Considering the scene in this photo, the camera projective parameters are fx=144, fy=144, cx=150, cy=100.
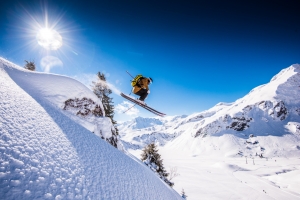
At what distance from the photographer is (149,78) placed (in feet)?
33.5

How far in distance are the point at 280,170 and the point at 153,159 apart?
72.9 metres

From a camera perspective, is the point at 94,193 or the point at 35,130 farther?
the point at 35,130

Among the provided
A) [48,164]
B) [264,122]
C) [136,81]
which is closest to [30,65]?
[136,81]

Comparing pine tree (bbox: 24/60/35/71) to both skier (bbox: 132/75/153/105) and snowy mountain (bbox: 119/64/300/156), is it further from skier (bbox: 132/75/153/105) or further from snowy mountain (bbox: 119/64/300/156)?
snowy mountain (bbox: 119/64/300/156)

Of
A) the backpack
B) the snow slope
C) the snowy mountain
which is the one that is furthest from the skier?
the snowy mountain

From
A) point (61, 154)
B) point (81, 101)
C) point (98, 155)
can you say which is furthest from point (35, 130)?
point (81, 101)

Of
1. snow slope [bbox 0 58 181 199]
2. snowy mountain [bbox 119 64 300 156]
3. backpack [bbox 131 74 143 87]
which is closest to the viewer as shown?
snow slope [bbox 0 58 181 199]

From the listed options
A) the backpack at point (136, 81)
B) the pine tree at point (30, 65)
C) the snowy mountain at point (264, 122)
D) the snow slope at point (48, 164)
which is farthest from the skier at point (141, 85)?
the snowy mountain at point (264, 122)

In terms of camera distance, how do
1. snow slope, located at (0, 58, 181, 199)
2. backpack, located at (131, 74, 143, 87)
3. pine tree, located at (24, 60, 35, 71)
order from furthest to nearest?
pine tree, located at (24, 60, 35, 71) < backpack, located at (131, 74, 143, 87) < snow slope, located at (0, 58, 181, 199)

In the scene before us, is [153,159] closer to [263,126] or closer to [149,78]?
[149,78]

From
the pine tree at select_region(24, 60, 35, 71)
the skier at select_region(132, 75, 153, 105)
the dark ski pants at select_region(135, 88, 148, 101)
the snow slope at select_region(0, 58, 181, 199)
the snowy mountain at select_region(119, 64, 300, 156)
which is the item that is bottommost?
the snow slope at select_region(0, 58, 181, 199)

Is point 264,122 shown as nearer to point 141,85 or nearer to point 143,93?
point 143,93

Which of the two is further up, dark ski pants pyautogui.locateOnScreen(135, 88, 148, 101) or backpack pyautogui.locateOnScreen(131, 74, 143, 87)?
backpack pyautogui.locateOnScreen(131, 74, 143, 87)

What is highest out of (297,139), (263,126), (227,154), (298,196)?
(263,126)
